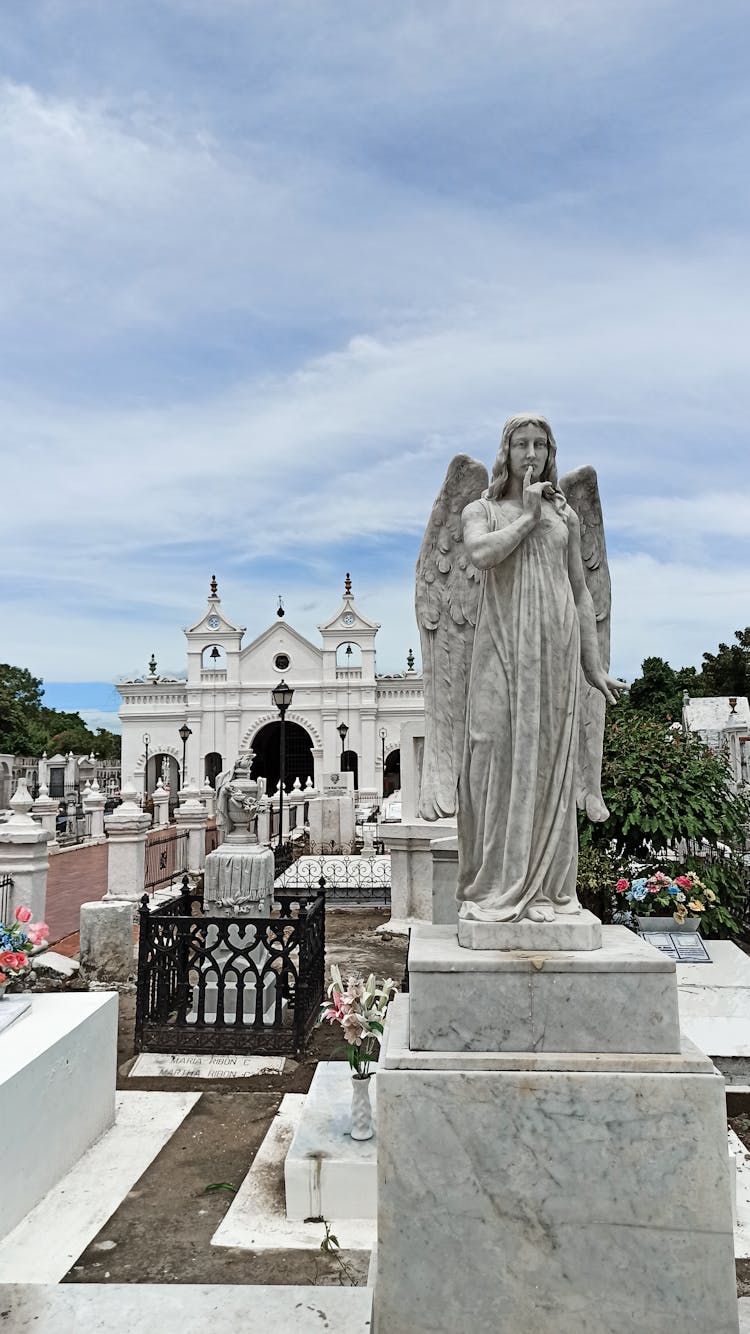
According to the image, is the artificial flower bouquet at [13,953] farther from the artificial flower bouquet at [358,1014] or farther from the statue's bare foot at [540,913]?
the statue's bare foot at [540,913]

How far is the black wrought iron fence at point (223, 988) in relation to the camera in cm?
617

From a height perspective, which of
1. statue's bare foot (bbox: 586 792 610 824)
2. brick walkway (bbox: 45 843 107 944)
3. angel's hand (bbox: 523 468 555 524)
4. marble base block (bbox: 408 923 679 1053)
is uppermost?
angel's hand (bbox: 523 468 555 524)

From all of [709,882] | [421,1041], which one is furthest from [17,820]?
[421,1041]

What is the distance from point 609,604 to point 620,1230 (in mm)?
1952

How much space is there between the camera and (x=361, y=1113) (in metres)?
3.99

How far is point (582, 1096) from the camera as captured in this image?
2.29m

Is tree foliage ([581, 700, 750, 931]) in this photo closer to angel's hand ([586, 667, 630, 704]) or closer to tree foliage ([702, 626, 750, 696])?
angel's hand ([586, 667, 630, 704])

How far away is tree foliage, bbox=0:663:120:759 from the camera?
39781 mm

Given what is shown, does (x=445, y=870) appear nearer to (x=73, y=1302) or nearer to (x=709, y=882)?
(x=709, y=882)

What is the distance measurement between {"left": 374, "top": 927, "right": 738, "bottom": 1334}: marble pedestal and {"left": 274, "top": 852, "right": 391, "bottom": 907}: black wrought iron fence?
383 inches

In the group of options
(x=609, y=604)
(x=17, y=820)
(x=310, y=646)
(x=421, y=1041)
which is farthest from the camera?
(x=310, y=646)

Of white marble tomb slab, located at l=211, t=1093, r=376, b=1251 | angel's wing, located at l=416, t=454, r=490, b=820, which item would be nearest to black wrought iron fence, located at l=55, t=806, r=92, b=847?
white marble tomb slab, located at l=211, t=1093, r=376, b=1251

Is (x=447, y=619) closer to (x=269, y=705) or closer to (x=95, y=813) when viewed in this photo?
(x=95, y=813)

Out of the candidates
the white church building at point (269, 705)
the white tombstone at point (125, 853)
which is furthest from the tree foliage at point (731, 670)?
the white tombstone at point (125, 853)
